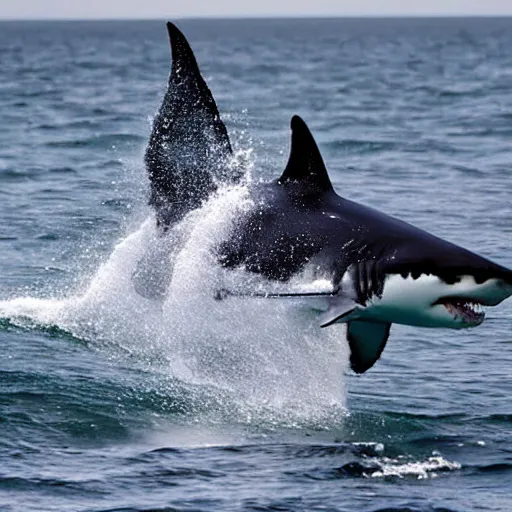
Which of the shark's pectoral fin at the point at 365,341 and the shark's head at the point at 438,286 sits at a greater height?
the shark's head at the point at 438,286

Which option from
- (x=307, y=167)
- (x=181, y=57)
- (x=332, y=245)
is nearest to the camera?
(x=332, y=245)

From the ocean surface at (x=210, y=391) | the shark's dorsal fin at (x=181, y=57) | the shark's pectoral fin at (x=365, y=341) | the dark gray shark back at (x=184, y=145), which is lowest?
the ocean surface at (x=210, y=391)

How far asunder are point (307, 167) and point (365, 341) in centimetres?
159

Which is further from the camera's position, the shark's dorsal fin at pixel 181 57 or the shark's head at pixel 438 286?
the shark's dorsal fin at pixel 181 57

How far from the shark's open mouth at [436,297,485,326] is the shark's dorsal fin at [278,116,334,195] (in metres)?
1.87

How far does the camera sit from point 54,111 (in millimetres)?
45438

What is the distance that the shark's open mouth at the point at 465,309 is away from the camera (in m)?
11.2

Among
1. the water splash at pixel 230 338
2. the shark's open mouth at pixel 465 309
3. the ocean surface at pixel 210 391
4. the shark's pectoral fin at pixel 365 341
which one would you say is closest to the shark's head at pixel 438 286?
the shark's open mouth at pixel 465 309

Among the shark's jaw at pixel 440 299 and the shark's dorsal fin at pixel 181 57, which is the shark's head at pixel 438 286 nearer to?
the shark's jaw at pixel 440 299

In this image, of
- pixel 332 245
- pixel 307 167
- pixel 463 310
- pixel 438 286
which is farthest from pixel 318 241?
pixel 463 310

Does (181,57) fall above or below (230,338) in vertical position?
above

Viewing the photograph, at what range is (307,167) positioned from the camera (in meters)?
12.6

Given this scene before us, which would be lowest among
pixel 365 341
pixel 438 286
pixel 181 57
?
pixel 365 341

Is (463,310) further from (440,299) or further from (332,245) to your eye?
(332,245)
